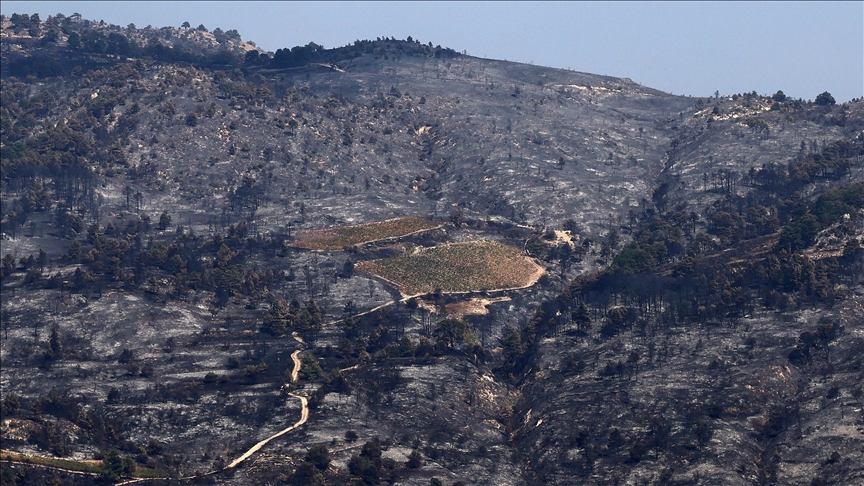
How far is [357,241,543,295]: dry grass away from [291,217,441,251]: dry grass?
26.8 feet

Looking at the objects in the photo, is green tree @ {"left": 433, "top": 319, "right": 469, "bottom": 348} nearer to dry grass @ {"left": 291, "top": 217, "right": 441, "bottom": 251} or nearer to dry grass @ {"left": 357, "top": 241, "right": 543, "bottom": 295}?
dry grass @ {"left": 357, "top": 241, "right": 543, "bottom": 295}

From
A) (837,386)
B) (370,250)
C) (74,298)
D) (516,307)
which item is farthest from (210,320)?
(837,386)

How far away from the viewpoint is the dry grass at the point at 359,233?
187 m

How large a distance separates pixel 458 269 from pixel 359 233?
2300 centimetres

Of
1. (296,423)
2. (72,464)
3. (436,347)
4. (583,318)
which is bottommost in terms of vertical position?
(72,464)

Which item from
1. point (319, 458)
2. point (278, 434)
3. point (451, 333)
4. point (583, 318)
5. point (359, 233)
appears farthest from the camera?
point (359, 233)

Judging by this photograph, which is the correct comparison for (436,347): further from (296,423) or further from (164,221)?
(164,221)

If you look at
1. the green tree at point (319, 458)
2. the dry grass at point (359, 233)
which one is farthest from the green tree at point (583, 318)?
the green tree at point (319, 458)

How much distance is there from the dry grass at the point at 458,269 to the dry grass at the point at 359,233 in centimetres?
818

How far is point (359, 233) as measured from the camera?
630ft

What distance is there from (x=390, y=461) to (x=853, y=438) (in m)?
49.5

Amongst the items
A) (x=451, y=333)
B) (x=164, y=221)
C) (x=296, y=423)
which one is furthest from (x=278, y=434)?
(x=164, y=221)

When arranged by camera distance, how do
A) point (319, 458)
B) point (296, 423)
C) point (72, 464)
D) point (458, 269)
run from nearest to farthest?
point (72, 464) → point (319, 458) → point (296, 423) → point (458, 269)

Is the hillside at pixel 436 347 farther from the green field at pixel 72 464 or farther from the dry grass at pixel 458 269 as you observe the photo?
the dry grass at pixel 458 269
